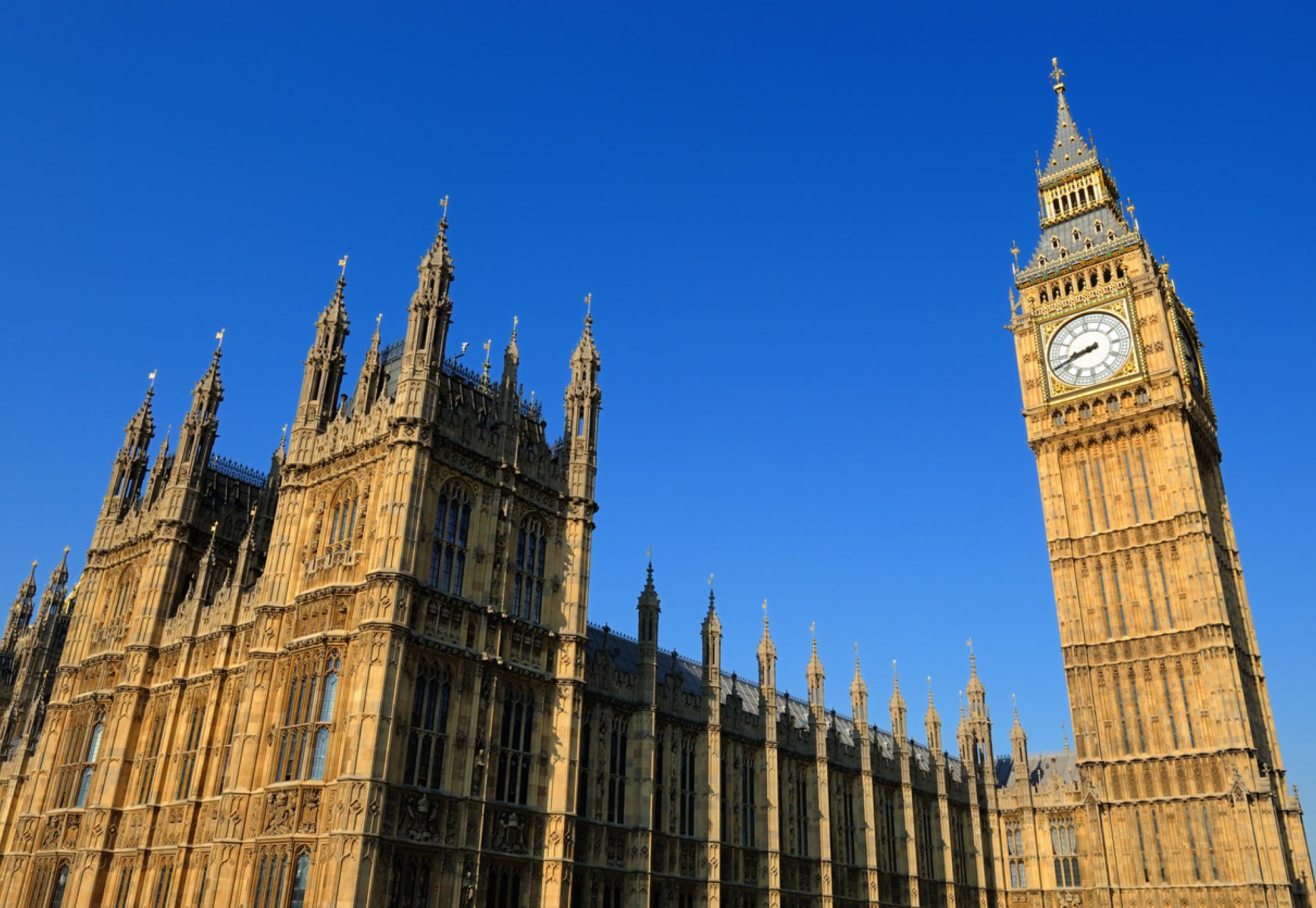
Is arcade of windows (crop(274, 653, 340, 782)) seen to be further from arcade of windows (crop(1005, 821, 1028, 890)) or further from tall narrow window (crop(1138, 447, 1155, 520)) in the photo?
tall narrow window (crop(1138, 447, 1155, 520))

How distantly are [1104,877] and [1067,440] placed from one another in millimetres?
28058

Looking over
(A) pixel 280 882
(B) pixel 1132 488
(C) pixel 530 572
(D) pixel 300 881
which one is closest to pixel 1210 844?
(B) pixel 1132 488

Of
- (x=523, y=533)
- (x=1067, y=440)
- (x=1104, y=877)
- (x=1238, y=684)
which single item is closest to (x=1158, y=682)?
(x=1238, y=684)

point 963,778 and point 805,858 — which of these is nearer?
point 805,858

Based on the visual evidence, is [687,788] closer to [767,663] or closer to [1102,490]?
[767,663]

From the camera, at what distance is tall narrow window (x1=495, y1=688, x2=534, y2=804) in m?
36.5

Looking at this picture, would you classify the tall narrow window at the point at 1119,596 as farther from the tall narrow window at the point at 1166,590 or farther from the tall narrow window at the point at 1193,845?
the tall narrow window at the point at 1193,845

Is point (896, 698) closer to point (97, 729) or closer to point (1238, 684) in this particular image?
point (1238, 684)

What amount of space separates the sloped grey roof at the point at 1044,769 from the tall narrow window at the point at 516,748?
43932 millimetres

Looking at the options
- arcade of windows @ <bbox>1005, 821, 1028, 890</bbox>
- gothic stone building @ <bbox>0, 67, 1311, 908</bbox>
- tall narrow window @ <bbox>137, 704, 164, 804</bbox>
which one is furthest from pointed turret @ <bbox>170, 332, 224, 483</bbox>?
arcade of windows @ <bbox>1005, 821, 1028, 890</bbox>

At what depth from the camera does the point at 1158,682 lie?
64.3 meters

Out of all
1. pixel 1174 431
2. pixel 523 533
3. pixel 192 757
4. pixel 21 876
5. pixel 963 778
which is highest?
pixel 1174 431

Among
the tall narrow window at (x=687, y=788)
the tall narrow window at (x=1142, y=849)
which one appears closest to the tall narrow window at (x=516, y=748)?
the tall narrow window at (x=687, y=788)

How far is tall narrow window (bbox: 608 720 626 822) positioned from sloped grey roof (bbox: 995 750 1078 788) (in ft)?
125
